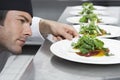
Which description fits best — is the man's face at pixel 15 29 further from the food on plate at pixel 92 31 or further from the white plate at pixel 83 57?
the food on plate at pixel 92 31

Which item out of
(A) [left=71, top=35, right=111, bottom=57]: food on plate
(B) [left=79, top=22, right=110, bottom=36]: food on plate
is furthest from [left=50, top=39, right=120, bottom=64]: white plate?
(B) [left=79, top=22, right=110, bottom=36]: food on plate

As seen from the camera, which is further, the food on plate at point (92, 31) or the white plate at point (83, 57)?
the food on plate at point (92, 31)

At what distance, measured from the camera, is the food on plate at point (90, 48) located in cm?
100

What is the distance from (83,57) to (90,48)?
8 centimetres

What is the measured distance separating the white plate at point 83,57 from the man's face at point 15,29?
0.42 ft

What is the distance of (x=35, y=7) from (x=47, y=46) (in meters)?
2.53

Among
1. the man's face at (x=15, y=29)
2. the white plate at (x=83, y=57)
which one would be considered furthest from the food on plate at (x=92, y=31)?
the man's face at (x=15, y=29)

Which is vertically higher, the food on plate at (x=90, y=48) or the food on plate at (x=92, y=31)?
the food on plate at (x=90, y=48)

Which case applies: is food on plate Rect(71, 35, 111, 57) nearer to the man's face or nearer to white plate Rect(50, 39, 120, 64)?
white plate Rect(50, 39, 120, 64)

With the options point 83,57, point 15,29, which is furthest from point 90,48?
point 15,29

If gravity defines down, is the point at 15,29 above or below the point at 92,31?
above

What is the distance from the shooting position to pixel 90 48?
3.36 ft

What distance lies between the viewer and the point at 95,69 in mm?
898

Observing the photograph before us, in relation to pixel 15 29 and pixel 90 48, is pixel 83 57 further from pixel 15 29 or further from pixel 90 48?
pixel 15 29
